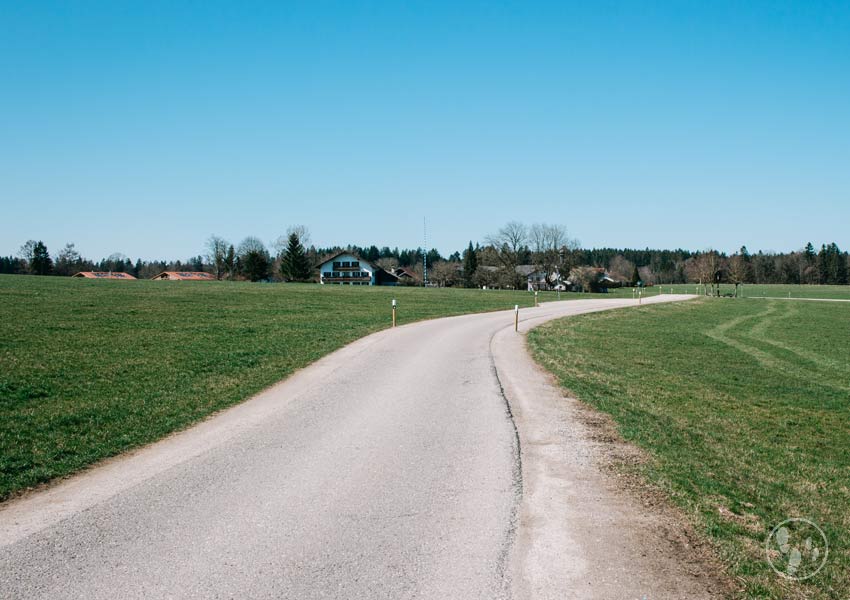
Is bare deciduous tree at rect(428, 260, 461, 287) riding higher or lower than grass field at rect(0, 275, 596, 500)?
higher

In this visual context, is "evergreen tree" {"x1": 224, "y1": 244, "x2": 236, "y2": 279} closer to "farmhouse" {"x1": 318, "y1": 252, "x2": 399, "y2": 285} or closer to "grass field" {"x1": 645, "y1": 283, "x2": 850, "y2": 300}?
"farmhouse" {"x1": 318, "y1": 252, "x2": 399, "y2": 285}

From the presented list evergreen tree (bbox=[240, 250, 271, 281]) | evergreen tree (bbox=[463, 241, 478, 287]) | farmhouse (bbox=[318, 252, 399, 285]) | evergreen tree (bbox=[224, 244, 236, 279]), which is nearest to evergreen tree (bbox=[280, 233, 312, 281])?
evergreen tree (bbox=[240, 250, 271, 281])

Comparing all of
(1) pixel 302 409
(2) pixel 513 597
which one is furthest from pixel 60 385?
(2) pixel 513 597

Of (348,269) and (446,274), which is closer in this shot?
(348,269)

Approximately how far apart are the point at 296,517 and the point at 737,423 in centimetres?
1017

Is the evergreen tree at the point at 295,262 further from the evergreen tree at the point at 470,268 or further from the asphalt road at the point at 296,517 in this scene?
the asphalt road at the point at 296,517

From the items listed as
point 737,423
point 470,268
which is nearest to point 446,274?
point 470,268

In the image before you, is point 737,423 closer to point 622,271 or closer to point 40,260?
point 40,260

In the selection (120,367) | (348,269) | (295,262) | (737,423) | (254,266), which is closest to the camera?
(737,423)

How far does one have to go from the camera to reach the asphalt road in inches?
188

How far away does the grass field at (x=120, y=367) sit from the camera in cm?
893

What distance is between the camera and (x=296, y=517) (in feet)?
19.8

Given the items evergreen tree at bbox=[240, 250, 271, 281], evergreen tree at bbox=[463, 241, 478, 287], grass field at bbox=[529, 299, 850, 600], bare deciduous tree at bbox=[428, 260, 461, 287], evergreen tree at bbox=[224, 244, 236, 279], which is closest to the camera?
grass field at bbox=[529, 299, 850, 600]

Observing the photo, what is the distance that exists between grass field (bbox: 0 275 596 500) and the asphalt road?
89 cm
